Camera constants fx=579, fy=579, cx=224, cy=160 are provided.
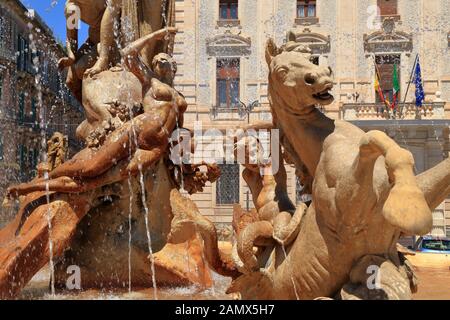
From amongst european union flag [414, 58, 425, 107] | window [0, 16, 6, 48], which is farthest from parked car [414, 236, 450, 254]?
window [0, 16, 6, 48]

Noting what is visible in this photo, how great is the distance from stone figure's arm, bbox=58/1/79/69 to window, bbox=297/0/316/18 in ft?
63.6

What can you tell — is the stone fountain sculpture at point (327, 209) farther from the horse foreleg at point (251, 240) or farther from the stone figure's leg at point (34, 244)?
the stone figure's leg at point (34, 244)

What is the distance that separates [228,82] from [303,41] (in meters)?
Result: 3.49

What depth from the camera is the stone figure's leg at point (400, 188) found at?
223cm

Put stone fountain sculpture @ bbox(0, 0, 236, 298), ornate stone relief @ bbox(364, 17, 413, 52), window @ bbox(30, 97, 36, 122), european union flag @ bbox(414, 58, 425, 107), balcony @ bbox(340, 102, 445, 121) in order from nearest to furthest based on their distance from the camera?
stone fountain sculpture @ bbox(0, 0, 236, 298) → european union flag @ bbox(414, 58, 425, 107) → balcony @ bbox(340, 102, 445, 121) → ornate stone relief @ bbox(364, 17, 413, 52) → window @ bbox(30, 97, 36, 122)

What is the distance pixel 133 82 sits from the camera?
550cm

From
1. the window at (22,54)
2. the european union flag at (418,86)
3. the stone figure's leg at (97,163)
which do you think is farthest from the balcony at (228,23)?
the stone figure's leg at (97,163)

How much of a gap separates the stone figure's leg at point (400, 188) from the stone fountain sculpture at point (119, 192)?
8.31 ft

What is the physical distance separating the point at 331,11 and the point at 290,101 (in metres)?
21.6

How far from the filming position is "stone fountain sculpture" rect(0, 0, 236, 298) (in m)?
4.62

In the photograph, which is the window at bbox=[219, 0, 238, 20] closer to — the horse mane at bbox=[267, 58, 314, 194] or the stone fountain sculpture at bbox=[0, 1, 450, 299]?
the stone fountain sculpture at bbox=[0, 1, 450, 299]

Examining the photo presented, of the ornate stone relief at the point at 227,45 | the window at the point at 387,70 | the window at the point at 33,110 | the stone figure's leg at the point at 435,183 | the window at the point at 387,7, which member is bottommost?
the stone figure's leg at the point at 435,183
